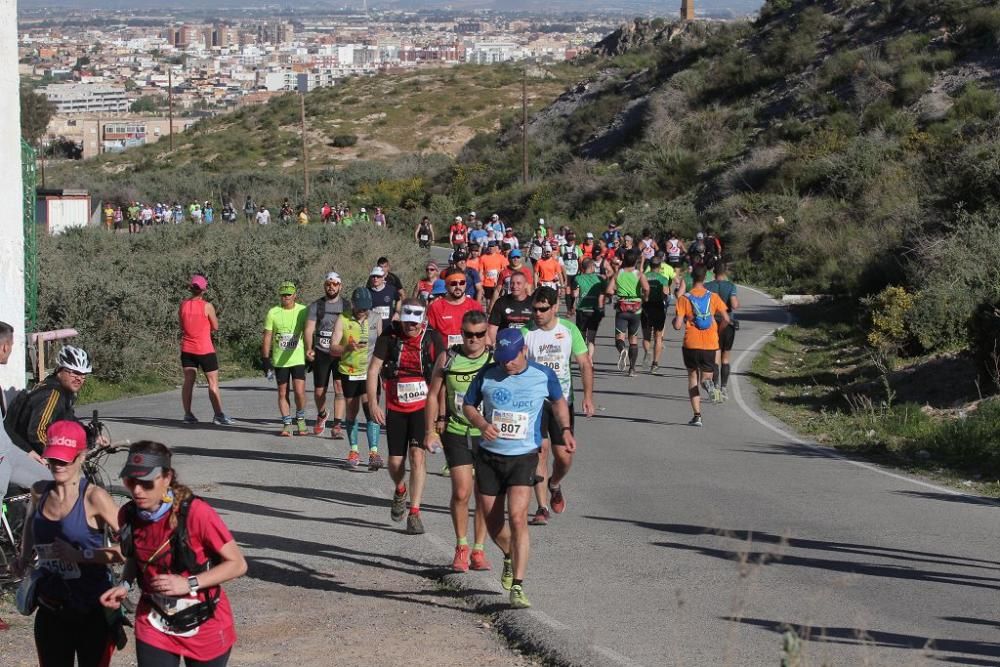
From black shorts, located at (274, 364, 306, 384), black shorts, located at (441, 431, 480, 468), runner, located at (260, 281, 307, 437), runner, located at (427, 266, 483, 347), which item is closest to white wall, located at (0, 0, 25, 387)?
runner, located at (260, 281, 307, 437)

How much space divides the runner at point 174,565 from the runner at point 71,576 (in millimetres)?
306

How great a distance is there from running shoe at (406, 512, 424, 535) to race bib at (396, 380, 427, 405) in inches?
34.4

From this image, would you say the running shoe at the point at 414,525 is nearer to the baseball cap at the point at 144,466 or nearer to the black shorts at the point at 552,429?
the black shorts at the point at 552,429

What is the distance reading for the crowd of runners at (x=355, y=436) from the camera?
18.7 ft

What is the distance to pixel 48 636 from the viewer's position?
6027mm

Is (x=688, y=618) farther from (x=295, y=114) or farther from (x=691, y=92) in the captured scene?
(x=295, y=114)

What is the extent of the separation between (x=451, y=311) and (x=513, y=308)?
80 cm

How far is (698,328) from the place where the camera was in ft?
55.7

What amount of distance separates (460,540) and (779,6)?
65887 millimetres

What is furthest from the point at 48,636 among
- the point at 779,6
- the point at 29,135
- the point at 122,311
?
the point at 29,135

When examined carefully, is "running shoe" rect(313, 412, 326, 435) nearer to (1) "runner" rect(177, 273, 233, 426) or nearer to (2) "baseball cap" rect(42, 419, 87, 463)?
(1) "runner" rect(177, 273, 233, 426)

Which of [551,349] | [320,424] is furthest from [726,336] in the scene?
[551,349]

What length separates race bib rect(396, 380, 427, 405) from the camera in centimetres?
1088

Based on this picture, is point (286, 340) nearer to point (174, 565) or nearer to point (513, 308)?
point (513, 308)
